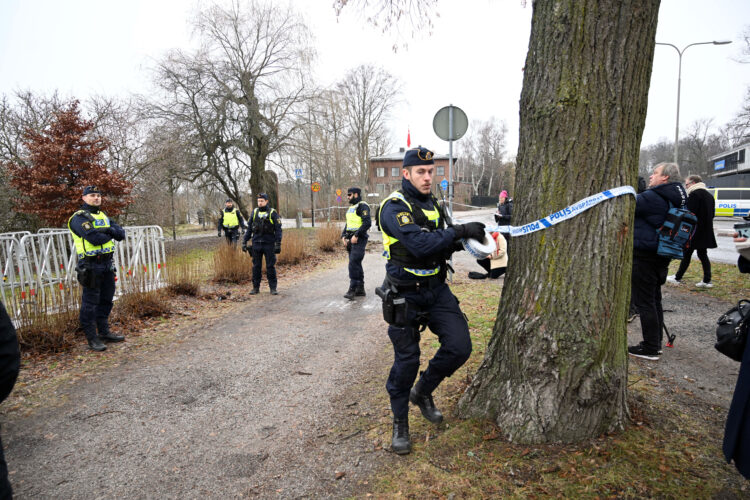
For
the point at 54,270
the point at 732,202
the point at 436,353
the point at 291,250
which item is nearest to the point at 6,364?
the point at 436,353

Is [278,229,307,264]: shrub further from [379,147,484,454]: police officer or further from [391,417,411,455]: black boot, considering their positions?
[391,417,411,455]: black boot

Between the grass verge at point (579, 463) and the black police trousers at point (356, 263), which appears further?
the black police trousers at point (356, 263)

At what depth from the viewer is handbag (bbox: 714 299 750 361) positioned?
2004 mm

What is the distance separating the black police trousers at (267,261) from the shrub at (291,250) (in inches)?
122

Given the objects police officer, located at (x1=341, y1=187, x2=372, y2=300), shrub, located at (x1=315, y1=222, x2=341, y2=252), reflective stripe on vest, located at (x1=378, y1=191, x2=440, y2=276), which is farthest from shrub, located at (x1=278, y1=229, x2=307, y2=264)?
reflective stripe on vest, located at (x1=378, y1=191, x2=440, y2=276)

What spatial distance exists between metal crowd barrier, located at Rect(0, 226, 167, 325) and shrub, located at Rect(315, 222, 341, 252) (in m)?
6.27

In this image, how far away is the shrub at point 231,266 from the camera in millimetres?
9078

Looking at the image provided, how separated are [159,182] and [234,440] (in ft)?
51.2

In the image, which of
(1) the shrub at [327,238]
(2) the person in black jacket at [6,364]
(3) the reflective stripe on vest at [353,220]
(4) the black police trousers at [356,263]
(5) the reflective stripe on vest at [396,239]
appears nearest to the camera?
(2) the person in black jacket at [6,364]

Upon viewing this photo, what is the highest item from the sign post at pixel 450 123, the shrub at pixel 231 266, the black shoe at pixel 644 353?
the sign post at pixel 450 123

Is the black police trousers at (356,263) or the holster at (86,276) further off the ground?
the holster at (86,276)

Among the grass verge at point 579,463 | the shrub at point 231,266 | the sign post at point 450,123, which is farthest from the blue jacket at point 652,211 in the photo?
the shrub at point 231,266

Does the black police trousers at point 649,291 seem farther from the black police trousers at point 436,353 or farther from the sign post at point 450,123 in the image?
the sign post at point 450,123

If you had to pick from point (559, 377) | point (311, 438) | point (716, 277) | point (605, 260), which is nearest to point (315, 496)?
point (311, 438)
